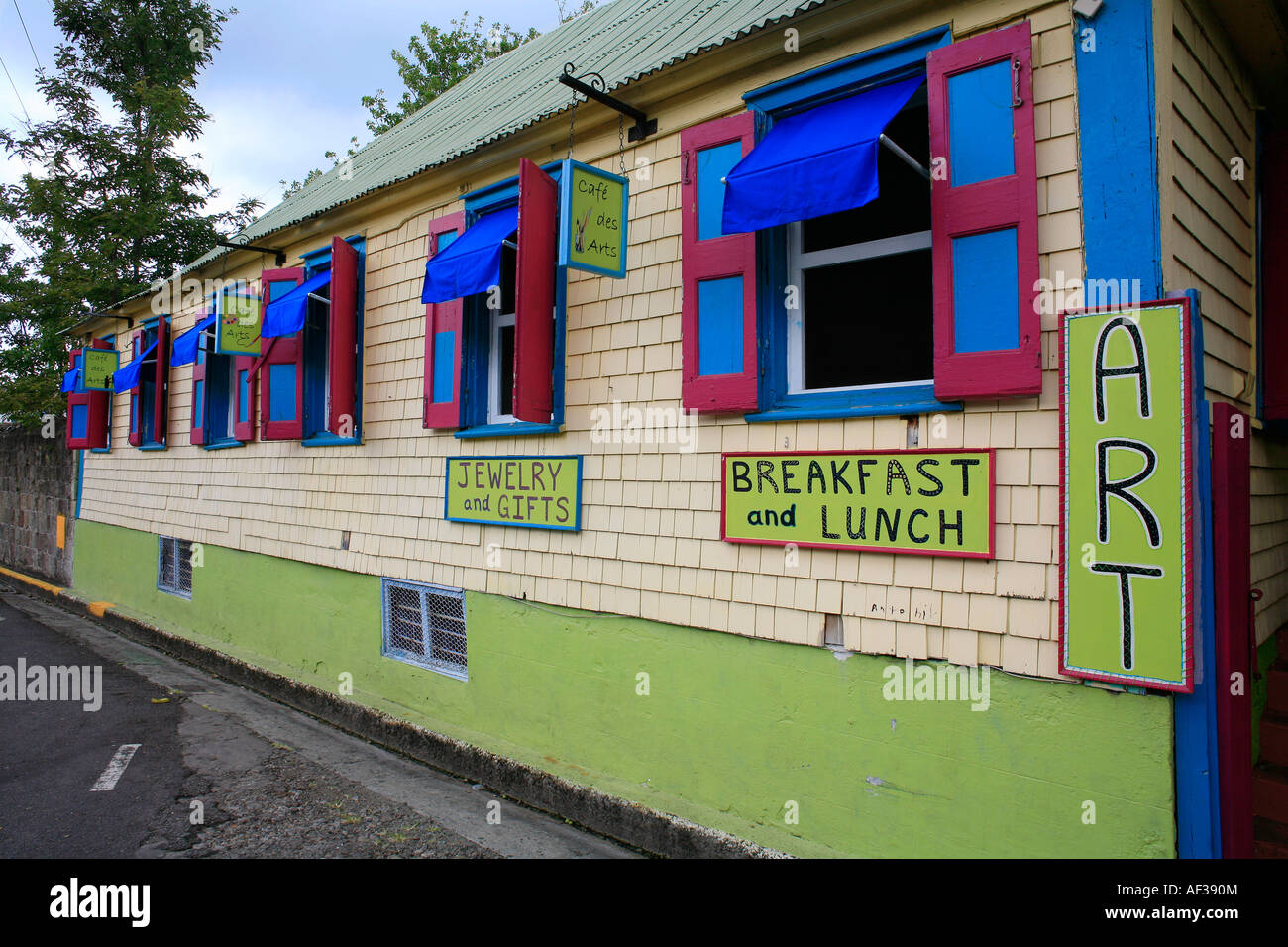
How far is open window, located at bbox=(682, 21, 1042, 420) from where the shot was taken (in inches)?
130

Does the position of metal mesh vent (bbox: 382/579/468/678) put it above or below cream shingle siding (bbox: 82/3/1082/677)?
below

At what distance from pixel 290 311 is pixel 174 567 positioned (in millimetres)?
5155

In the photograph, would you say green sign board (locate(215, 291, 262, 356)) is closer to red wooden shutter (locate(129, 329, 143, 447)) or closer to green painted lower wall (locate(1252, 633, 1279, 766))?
red wooden shutter (locate(129, 329, 143, 447))

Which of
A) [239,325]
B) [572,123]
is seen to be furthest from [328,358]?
[572,123]

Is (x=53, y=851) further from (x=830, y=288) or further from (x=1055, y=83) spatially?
(x=1055, y=83)

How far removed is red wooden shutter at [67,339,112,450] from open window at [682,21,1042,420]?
11609mm

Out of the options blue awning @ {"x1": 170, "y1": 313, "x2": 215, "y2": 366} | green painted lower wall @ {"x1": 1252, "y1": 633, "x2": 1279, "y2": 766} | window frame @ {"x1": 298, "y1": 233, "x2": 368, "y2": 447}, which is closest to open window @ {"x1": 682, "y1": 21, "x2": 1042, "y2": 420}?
green painted lower wall @ {"x1": 1252, "y1": 633, "x2": 1279, "y2": 766}

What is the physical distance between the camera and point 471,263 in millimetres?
5164

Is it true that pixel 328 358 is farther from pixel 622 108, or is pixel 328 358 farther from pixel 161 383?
pixel 161 383

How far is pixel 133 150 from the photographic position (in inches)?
610

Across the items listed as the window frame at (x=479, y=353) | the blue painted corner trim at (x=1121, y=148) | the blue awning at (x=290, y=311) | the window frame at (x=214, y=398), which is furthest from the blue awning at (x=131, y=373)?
the blue painted corner trim at (x=1121, y=148)

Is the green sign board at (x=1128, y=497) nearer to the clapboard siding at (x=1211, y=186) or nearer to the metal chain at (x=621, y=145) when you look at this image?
the clapboard siding at (x=1211, y=186)
